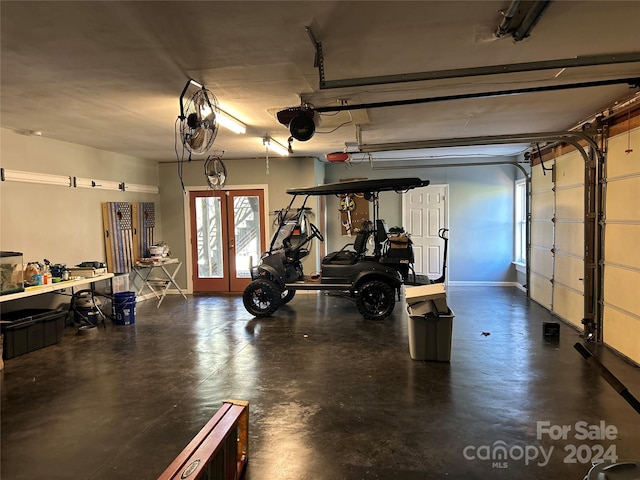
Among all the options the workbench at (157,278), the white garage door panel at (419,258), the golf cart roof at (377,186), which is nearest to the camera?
the golf cart roof at (377,186)

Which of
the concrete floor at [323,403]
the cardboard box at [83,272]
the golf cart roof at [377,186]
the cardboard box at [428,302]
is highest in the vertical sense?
the golf cart roof at [377,186]

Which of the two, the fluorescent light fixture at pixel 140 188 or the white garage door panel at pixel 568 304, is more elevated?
the fluorescent light fixture at pixel 140 188

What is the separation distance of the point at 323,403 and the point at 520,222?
274 inches

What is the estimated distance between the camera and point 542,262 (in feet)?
22.3

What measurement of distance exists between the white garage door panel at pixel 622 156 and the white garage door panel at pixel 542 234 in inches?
81.0

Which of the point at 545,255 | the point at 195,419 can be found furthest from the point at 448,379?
the point at 545,255

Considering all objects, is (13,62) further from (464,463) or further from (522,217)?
(522,217)

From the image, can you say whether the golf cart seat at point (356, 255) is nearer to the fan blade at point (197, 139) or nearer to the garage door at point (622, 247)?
the garage door at point (622, 247)

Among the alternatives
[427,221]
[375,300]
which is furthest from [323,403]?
[427,221]

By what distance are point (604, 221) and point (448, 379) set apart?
8.85 feet

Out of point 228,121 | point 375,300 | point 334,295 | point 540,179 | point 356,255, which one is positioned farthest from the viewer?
point 334,295

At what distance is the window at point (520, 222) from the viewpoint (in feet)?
27.7

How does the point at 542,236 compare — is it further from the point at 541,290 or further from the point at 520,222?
the point at 520,222

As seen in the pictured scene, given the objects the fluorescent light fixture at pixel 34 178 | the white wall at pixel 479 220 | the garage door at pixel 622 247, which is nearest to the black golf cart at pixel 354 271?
the garage door at pixel 622 247
